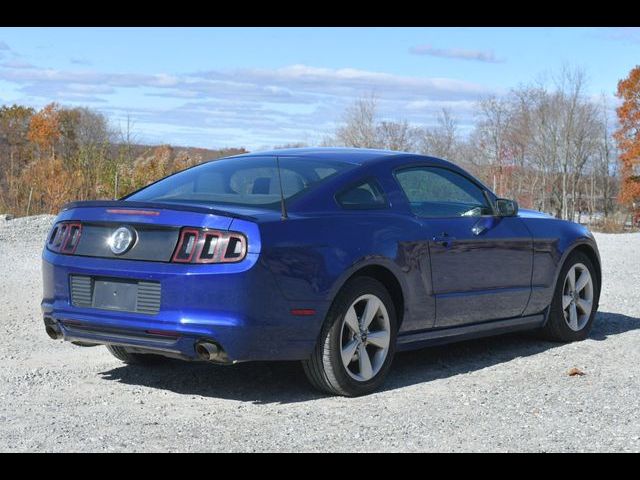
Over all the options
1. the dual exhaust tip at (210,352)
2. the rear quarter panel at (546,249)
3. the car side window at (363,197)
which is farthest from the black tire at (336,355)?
the rear quarter panel at (546,249)

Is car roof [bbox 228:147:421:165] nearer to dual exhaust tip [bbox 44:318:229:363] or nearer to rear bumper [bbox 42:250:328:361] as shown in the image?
rear bumper [bbox 42:250:328:361]

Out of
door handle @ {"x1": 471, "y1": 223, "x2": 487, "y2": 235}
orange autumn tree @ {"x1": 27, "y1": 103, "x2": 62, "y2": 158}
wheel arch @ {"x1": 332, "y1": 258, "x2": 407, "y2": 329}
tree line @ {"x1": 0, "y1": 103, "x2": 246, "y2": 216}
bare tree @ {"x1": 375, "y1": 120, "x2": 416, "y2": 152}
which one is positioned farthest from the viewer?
orange autumn tree @ {"x1": 27, "y1": 103, "x2": 62, "y2": 158}

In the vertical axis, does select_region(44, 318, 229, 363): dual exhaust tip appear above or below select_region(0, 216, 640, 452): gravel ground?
above

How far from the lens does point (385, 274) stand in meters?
6.45

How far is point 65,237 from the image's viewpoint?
20.4ft

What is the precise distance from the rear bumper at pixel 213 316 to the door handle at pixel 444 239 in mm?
1194

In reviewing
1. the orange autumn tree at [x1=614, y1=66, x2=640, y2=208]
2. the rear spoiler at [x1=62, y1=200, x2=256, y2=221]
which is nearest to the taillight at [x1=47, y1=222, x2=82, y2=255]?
the rear spoiler at [x1=62, y1=200, x2=256, y2=221]

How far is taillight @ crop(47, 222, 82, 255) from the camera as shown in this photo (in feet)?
20.2

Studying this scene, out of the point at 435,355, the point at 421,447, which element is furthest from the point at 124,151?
the point at 421,447

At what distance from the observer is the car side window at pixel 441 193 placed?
6910 millimetres

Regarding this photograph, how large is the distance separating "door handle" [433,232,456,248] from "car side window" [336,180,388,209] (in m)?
0.45

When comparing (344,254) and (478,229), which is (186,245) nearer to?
(344,254)

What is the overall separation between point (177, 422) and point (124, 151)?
53.5ft
